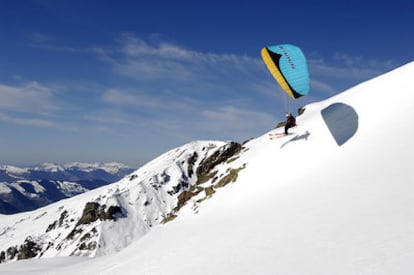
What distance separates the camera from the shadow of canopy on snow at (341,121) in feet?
80.6

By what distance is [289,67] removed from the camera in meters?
23.4

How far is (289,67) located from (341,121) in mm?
8069

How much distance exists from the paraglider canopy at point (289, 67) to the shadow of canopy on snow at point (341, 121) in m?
5.54

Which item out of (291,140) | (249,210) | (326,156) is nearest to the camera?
(249,210)

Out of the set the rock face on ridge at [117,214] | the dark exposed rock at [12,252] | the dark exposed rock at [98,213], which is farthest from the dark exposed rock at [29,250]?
the dark exposed rock at [98,213]

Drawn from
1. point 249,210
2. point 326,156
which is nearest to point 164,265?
point 249,210

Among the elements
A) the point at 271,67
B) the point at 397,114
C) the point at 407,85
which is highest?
the point at 271,67

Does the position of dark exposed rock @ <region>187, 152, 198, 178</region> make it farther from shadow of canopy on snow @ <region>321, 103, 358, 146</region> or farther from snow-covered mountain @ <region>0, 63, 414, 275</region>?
shadow of canopy on snow @ <region>321, 103, 358, 146</region>

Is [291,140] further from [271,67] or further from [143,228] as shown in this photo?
[143,228]

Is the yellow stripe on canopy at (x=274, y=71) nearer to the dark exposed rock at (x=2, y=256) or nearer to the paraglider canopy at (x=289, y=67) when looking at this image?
the paraglider canopy at (x=289, y=67)

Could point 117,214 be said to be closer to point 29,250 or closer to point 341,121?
point 29,250

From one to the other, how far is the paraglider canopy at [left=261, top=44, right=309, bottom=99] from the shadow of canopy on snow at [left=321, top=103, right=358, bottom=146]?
18.2ft

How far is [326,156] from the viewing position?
74.8 ft

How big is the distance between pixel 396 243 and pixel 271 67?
634 inches
